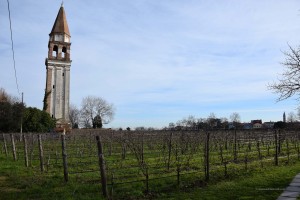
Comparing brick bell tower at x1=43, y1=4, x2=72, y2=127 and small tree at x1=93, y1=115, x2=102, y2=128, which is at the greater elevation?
brick bell tower at x1=43, y1=4, x2=72, y2=127

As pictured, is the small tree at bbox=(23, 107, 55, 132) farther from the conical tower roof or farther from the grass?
the grass

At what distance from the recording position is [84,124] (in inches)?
3627

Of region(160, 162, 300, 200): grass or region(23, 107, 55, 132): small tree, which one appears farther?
region(23, 107, 55, 132): small tree

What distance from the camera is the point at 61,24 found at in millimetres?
58594

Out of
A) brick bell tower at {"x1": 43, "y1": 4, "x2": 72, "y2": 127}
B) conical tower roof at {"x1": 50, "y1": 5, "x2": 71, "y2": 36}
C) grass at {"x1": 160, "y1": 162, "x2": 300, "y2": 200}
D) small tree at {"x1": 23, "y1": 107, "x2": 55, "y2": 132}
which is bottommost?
grass at {"x1": 160, "y1": 162, "x2": 300, "y2": 200}

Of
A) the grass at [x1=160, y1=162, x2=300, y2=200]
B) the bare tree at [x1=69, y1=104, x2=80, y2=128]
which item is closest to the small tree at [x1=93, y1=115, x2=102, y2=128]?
the bare tree at [x1=69, y1=104, x2=80, y2=128]

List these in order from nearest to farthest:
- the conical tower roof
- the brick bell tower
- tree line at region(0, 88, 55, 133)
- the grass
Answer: the grass < tree line at region(0, 88, 55, 133) < the brick bell tower < the conical tower roof

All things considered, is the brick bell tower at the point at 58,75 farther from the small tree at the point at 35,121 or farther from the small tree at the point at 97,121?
the small tree at the point at 97,121

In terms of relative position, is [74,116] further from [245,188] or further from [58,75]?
[245,188]

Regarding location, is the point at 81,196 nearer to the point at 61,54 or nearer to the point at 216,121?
the point at 61,54

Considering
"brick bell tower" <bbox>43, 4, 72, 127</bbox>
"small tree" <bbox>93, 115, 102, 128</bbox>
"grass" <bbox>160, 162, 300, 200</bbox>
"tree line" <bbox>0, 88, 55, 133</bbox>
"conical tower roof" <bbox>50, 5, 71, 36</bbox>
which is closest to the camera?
"grass" <bbox>160, 162, 300, 200</bbox>

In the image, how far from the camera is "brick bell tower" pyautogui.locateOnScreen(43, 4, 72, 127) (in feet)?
182

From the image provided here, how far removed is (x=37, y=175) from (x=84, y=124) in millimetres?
80440

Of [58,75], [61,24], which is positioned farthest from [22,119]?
[61,24]
